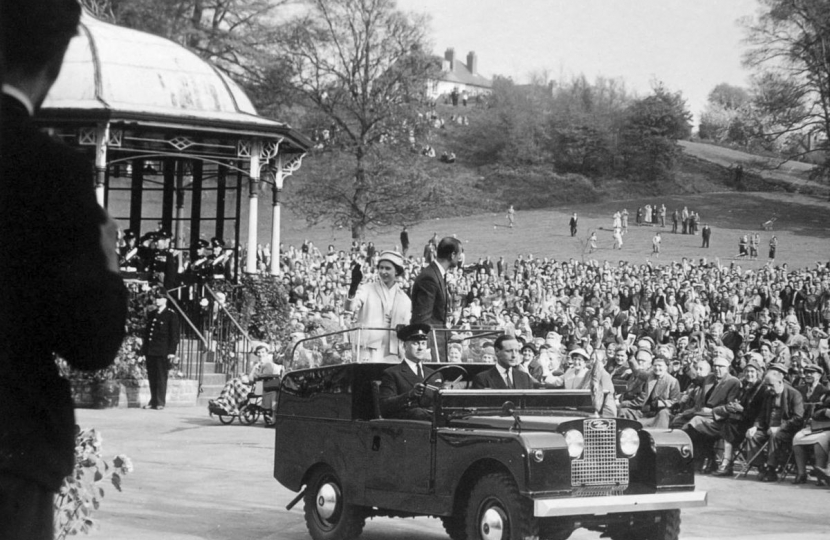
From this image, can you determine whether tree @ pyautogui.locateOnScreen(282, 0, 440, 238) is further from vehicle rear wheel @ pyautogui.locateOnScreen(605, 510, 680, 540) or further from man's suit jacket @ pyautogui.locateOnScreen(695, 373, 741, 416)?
vehicle rear wheel @ pyautogui.locateOnScreen(605, 510, 680, 540)

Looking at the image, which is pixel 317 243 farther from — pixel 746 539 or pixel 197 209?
pixel 746 539

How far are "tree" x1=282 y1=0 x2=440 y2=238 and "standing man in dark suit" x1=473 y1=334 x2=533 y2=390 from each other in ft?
170

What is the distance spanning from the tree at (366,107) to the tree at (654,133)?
3319 centimetres

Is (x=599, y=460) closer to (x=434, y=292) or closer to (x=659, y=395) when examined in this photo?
(x=434, y=292)

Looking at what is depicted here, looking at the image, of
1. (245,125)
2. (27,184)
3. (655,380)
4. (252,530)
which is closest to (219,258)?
(245,125)

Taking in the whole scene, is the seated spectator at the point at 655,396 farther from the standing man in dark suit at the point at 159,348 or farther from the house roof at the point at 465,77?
the house roof at the point at 465,77

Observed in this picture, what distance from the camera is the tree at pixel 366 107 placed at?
60.0m

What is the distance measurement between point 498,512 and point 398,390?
4.63 feet

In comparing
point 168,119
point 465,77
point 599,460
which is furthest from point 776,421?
point 465,77

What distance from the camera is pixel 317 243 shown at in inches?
2766

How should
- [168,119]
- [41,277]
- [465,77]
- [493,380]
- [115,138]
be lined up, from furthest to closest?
1. [465,77]
2. [168,119]
3. [115,138]
4. [493,380]
5. [41,277]

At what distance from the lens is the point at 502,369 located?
900 cm

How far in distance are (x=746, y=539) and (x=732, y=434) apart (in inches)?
212

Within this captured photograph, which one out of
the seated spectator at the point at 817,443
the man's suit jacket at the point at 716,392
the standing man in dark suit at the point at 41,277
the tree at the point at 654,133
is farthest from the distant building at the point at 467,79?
the standing man in dark suit at the point at 41,277
